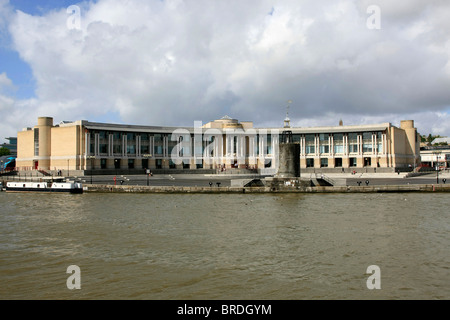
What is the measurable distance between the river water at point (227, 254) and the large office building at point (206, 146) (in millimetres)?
61249

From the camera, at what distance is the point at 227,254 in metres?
20.0

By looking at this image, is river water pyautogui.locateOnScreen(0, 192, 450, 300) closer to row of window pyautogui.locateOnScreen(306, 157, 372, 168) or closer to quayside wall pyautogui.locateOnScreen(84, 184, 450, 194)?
quayside wall pyautogui.locateOnScreen(84, 184, 450, 194)

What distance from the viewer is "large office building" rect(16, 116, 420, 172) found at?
94688mm

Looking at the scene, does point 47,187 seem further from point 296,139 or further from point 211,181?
point 296,139

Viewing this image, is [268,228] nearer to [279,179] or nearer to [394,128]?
[279,179]

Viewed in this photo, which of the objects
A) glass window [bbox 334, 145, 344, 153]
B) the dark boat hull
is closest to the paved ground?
the dark boat hull

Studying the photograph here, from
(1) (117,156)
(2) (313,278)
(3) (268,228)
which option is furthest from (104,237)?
(1) (117,156)

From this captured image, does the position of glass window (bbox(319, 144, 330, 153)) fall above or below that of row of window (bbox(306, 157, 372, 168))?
above

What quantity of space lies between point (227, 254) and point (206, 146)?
92.6m

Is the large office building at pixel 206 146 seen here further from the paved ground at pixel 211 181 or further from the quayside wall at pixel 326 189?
the quayside wall at pixel 326 189

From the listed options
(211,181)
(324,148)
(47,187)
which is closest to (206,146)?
(324,148)

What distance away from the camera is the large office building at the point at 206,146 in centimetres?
9469

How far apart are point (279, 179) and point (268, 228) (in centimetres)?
2880

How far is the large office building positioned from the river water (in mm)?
61249
